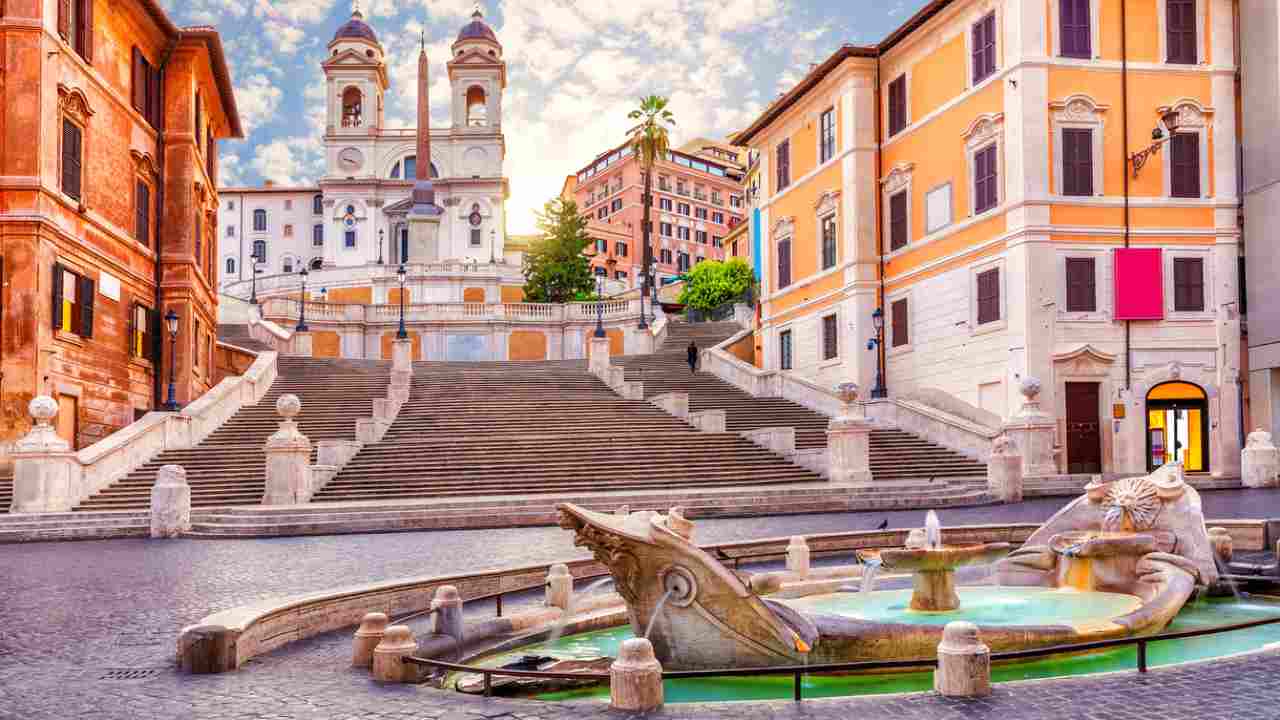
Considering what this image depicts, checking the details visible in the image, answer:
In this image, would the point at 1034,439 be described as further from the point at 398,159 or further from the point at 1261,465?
the point at 398,159

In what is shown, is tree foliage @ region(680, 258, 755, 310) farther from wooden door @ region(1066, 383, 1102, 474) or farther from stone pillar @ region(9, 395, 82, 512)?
stone pillar @ region(9, 395, 82, 512)

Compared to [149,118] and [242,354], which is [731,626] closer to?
[149,118]

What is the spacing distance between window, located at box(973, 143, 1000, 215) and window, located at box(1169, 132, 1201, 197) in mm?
4540

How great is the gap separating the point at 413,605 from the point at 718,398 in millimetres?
25881

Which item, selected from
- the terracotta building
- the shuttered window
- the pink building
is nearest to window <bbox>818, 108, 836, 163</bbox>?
the shuttered window

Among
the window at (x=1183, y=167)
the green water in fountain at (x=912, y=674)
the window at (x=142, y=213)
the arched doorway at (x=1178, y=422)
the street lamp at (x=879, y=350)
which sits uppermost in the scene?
the window at (x=1183, y=167)

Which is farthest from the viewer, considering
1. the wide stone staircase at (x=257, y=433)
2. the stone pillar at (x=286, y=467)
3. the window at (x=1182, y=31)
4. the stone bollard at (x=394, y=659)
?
the window at (x=1182, y=31)

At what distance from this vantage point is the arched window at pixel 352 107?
3812 inches

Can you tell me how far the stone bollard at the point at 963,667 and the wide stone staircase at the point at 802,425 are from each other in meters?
16.0

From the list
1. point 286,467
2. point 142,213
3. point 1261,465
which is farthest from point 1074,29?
point 142,213

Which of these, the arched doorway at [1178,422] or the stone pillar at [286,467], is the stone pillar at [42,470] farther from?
the arched doorway at [1178,422]

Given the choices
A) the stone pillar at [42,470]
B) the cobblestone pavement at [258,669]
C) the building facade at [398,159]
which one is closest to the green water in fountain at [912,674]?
the cobblestone pavement at [258,669]

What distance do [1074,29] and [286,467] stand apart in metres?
22.9

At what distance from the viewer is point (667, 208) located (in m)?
112
